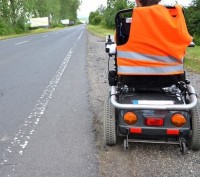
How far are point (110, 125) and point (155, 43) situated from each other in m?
1.10

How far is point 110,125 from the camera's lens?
4008 millimetres

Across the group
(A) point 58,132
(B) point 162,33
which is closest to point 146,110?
(B) point 162,33

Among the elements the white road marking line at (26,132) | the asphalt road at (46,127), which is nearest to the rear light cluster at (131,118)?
the asphalt road at (46,127)

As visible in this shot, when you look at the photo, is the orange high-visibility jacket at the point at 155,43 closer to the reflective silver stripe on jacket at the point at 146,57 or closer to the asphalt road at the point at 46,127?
the reflective silver stripe on jacket at the point at 146,57

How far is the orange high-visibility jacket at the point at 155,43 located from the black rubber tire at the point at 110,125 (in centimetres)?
49

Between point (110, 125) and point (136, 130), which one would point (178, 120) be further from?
point (110, 125)

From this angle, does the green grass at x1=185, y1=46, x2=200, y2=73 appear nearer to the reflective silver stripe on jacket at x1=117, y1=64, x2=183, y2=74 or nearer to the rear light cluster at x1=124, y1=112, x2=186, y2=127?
the reflective silver stripe on jacket at x1=117, y1=64, x2=183, y2=74

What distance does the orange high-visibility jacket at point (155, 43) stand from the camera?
3.74m

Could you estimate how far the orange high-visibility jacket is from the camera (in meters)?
3.74

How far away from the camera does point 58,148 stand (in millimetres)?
4168

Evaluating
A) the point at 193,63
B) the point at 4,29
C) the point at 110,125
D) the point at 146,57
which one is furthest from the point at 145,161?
the point at 4,29

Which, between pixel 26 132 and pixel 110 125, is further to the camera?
pixel 26 132

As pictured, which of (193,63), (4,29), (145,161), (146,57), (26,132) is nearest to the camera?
(145,161)

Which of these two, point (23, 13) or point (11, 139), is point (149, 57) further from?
point (23, 13)
